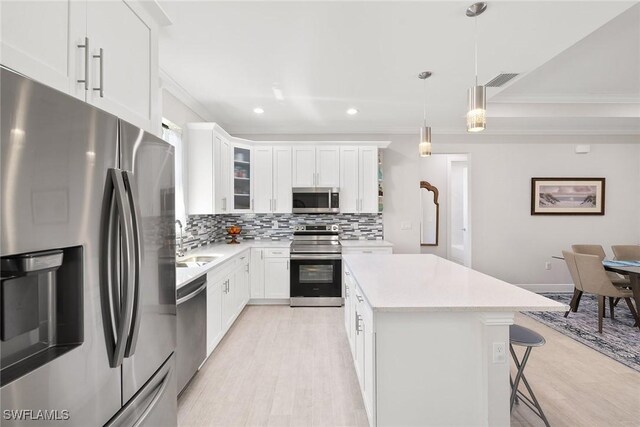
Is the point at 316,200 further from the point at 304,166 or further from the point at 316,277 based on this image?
the point at 316,277

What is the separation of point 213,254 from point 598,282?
4.47 meters

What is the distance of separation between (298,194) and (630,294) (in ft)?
14.0

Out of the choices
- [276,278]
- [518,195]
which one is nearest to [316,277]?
[276,278]

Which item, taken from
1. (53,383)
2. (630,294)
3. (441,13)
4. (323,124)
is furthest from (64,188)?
(630,294)

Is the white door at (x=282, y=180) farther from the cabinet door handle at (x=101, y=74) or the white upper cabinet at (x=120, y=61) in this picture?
the cabinet door handle at (x=101, y=74)

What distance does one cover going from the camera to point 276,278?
459 centimetres

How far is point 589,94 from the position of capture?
4.22 m

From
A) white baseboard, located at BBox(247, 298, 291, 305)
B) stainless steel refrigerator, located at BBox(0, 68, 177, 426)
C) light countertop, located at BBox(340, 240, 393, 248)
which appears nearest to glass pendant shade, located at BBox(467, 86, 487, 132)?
stainless steel refrigerator, located at BBox(0, 68, 177, 426)

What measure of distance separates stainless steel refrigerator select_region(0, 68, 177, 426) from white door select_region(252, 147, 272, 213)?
364cm

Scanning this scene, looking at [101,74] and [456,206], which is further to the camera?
[456,206]

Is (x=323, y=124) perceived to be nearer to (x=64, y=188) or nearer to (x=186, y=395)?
(x=186, y=395)

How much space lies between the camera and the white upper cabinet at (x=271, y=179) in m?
4.87

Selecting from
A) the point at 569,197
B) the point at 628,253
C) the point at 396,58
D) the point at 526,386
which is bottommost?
the point at 526,386

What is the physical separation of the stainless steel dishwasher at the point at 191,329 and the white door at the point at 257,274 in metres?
1.86
